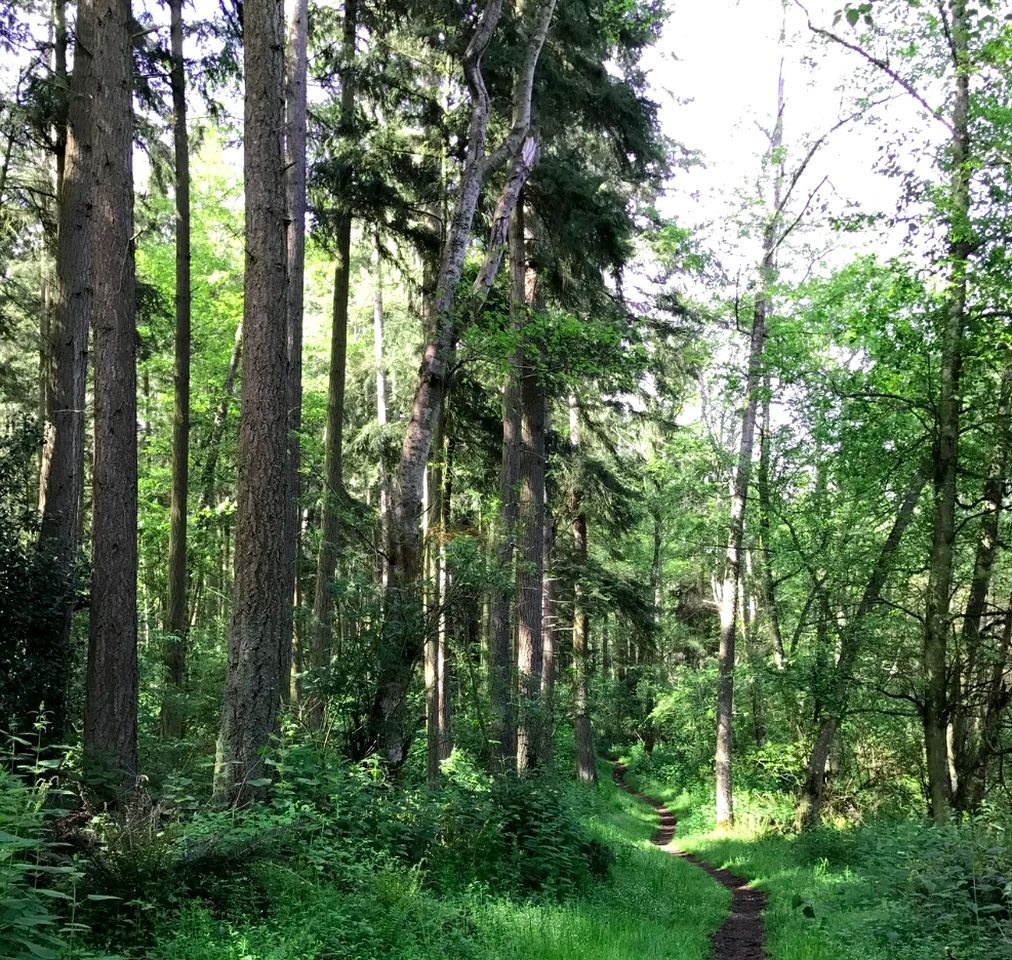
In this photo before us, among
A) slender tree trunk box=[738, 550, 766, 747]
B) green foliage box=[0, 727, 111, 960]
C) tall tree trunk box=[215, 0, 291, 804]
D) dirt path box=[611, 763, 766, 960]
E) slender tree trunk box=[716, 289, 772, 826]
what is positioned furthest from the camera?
slender tree trunk box=[738, 550, 766, 747]

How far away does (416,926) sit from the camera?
5.26m

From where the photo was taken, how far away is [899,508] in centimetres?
1243

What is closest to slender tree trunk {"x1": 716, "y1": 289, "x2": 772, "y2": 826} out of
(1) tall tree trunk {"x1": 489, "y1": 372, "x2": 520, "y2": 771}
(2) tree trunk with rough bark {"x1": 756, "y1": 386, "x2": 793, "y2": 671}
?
(2) tree trunk with rough bark {"x1": 756, "y1": 386, "x2": 793, "y2": 671}

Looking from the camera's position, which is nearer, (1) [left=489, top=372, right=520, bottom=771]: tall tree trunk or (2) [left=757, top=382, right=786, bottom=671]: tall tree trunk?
(1) [left=489, top=372, right=520, bottom=771]: tall tree trunk

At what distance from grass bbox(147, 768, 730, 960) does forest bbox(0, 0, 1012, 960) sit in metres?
0.04

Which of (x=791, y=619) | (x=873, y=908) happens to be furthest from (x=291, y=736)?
(x=791, y=619)

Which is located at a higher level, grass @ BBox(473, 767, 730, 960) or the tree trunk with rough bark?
the tree trunk with rough bark

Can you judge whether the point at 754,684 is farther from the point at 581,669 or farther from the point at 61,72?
the point at 61,72

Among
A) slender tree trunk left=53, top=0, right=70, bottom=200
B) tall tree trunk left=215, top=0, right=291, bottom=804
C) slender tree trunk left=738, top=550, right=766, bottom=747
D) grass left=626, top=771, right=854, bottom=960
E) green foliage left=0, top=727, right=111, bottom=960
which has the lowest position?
grass left=626, top=771, right=854, bottom=960

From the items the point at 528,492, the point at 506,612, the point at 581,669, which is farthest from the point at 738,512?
the point at 581,669

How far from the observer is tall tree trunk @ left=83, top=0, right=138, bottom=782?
343 inches

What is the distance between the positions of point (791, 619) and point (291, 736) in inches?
795

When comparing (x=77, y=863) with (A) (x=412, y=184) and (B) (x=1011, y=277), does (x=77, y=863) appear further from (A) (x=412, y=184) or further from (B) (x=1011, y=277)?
(A) (x=412, y=184)

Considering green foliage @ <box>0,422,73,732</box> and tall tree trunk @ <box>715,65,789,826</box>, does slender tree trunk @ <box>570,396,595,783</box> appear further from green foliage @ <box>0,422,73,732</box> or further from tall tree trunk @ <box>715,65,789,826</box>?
green foliage @ <box>0,422,73,732</box>
